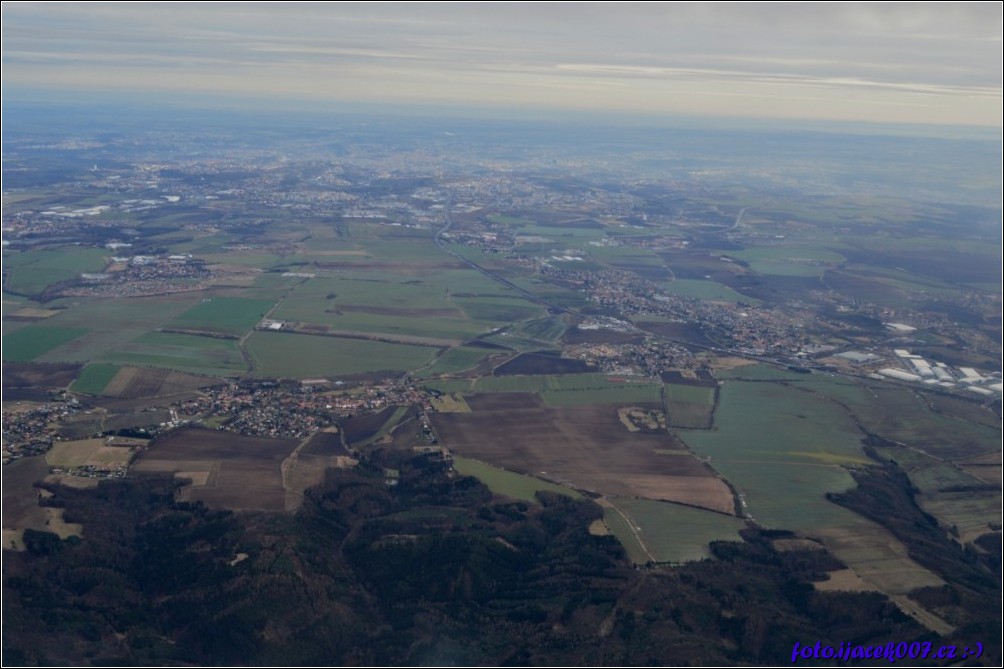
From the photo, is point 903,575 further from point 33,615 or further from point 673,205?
point 673,205

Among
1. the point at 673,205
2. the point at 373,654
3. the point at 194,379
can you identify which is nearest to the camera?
the point at 373,654

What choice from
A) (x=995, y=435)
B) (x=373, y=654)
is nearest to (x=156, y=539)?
(x=373, y=654)

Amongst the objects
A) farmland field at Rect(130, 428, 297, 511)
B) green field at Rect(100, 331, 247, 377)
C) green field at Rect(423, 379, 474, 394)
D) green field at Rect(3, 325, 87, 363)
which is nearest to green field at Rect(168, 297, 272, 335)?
green field at Rect(100, 331, 247, 377)

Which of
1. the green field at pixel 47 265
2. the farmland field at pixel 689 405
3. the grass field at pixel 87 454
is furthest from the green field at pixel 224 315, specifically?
the farmland field at pixel 689 405

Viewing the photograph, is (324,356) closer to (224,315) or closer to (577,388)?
(224,315)

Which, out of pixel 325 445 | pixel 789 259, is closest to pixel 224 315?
pixel 325 445
